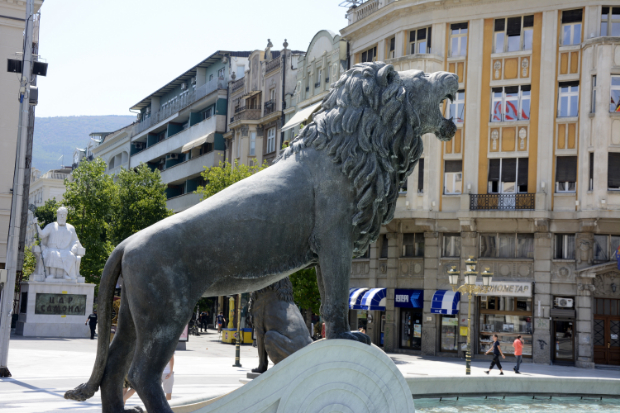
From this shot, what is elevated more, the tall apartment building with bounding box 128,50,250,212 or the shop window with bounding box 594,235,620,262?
the tall apartment building with bounding box 128,50,250,212

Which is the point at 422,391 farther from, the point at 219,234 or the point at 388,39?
the point at 388,39

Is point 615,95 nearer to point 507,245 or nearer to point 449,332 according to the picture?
point 507,245

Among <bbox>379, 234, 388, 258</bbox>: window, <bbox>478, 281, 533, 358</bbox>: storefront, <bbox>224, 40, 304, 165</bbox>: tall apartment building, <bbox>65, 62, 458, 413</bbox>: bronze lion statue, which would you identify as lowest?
<bbox>478, 281, 533, 358</bbox>: storefront

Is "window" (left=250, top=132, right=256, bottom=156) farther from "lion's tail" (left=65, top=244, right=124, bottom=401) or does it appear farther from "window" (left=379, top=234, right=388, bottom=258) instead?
"lion's tail" (left=65, top=244, right=124, bottom=401)

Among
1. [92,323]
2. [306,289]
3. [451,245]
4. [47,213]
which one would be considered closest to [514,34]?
[451,245]

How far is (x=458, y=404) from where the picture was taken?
8.27 metres

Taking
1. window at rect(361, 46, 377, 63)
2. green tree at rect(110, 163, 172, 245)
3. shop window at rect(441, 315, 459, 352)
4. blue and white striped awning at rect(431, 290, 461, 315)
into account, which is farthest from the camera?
green tree at rect(110, 163, 172, 245)

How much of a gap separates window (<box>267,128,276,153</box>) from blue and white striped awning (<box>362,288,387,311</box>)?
17803 mm

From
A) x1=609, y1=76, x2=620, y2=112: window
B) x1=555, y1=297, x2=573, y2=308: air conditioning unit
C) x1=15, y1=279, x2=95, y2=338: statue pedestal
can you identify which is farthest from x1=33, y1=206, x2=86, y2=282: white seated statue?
x1=609, y1=76, x2=620, y2=112: window

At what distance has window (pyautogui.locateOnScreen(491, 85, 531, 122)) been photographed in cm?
3784

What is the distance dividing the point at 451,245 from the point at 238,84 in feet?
95.5

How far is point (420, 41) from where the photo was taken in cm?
4097

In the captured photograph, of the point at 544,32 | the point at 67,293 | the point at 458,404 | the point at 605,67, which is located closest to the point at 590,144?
the point at 605,67

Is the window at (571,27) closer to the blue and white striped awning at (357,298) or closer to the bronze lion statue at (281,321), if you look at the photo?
the blue and white striped awning at (357,298)
